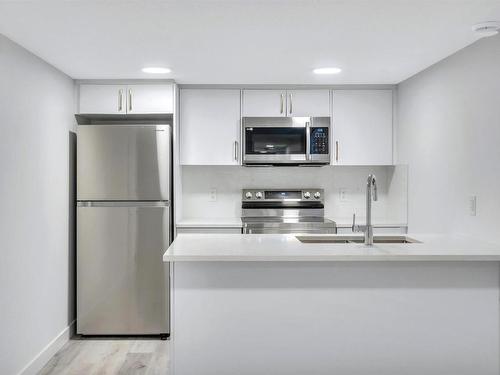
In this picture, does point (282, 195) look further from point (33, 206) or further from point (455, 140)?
point (33, 206)

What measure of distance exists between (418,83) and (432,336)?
211 centimetres

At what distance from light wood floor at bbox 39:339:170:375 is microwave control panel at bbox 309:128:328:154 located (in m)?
2.03

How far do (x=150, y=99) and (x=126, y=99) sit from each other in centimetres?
20

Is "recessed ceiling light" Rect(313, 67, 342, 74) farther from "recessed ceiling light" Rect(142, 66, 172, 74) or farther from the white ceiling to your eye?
"recessed ceiling light" Rect(142, 66, 172, 74)

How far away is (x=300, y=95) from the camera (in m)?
4.06

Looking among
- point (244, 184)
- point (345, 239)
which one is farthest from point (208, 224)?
point (345, 239)

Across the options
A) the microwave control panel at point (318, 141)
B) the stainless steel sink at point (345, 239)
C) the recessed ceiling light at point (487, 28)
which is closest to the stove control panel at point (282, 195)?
the microwave control panel at point (318, 141)

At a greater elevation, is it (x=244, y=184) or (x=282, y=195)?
(x=244, y=184)

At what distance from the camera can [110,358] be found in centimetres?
324

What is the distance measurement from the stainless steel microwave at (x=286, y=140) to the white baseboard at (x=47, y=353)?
79.3 inches

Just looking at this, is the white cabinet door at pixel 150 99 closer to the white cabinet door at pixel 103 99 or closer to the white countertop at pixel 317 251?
the white cabinet door at pixel 103 99

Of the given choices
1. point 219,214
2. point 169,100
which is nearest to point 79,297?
point 219,214

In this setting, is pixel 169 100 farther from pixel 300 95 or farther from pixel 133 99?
pixel 300 95

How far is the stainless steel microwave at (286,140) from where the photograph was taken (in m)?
3.97
